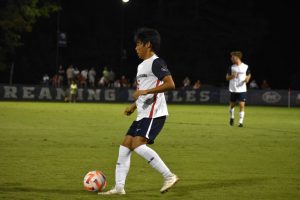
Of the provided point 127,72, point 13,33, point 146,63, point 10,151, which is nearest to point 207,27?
point 127,72

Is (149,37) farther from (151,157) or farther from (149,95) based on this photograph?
(151,157)

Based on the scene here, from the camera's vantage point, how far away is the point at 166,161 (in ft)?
44.7

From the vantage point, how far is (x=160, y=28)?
240 feet

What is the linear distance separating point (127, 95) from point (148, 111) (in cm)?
3838

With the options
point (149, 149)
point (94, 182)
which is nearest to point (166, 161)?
point (94, 182)

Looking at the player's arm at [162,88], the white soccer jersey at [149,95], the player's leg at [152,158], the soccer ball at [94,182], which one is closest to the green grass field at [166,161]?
the soccer ball at [94,182]

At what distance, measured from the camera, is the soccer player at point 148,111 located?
9.52 metres

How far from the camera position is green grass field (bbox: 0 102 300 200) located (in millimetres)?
10070

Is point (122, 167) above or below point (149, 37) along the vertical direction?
below

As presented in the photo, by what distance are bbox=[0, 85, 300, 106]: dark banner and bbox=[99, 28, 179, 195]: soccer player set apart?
37446mm

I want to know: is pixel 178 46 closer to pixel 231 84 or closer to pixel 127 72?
pixel 127 72

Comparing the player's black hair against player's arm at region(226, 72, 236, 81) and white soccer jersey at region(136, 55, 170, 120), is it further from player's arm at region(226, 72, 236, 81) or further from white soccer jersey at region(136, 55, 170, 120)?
player's arm at region(226, 72, 236, 81)

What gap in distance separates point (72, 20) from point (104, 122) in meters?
51.5

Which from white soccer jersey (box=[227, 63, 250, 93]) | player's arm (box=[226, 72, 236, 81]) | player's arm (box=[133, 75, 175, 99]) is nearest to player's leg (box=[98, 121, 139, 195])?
player's arm (box=[133, 75, 175, 99])
